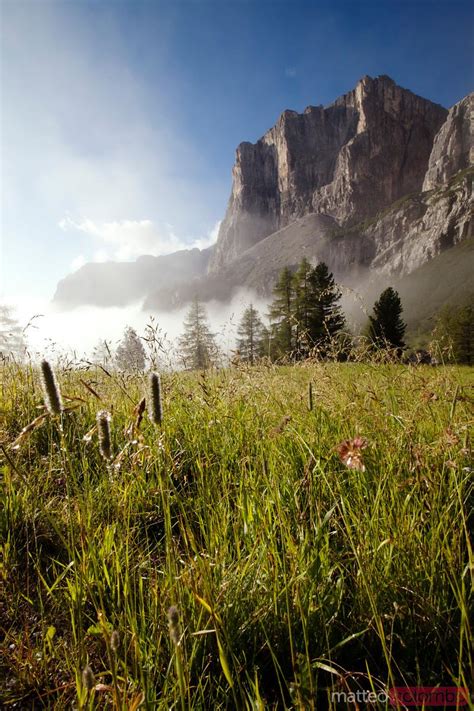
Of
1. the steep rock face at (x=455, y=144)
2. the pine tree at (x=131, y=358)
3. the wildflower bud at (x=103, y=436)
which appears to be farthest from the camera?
the steep rock face at (x=455, y=144)

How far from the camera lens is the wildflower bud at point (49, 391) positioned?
1.28m

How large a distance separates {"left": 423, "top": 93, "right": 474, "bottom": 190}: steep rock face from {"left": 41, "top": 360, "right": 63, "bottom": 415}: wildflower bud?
24044cm

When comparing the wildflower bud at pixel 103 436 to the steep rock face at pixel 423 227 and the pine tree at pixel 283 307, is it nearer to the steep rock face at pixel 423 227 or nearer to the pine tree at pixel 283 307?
the pine tree at pixel 283 307

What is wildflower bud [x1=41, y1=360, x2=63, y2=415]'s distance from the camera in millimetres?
1278

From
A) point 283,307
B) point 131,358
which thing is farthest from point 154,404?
point 283,307

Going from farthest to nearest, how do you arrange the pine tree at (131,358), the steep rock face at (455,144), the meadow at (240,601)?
the steep rock face at (455,144) → the pine tree at (131,358) → the meadow at (240,601)


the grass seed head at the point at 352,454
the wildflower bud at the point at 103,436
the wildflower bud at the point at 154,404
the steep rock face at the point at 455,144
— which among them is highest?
the steep rock face at the point at 455,144

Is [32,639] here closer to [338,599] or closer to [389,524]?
[338,599]

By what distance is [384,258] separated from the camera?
19112cm

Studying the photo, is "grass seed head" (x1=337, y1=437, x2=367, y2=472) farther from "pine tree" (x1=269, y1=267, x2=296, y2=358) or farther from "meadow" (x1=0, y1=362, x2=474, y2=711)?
"pine tree" (x1=269, y1=267, x2=296, y2=358)

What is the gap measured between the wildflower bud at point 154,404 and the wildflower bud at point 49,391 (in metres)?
0.37

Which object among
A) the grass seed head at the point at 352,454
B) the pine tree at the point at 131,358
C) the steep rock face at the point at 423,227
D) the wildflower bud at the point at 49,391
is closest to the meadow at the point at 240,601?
the grass seed head at the point at 352,454

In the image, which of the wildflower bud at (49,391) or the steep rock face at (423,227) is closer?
the wildflower bud at (49,391)

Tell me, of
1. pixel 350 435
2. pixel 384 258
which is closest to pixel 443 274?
pixel 384 258
